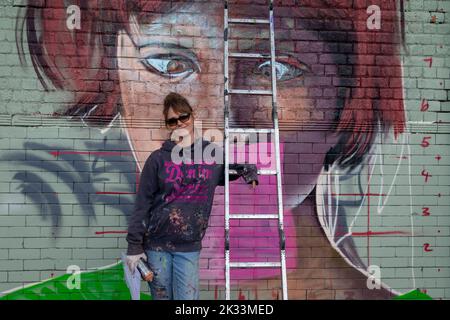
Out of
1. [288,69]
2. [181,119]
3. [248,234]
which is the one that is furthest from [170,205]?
[288,69]

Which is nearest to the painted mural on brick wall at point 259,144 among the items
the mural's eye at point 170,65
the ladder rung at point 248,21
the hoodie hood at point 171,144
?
the mural's eye at point 170,65

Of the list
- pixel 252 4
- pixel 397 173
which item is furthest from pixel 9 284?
pixel 397 173

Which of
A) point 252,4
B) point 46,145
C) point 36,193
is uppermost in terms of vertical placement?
point 252,4

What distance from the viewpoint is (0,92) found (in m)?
5.10

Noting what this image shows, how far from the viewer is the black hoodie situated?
4.28 meters

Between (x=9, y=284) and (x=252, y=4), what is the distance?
340cm

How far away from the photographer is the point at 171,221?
168 inches

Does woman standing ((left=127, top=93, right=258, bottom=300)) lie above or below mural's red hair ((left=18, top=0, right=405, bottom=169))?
below

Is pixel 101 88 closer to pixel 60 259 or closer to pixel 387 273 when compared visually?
pixel 60 259

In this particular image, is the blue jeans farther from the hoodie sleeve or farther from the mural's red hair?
the mural's red hair

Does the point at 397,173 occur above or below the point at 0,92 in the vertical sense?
below

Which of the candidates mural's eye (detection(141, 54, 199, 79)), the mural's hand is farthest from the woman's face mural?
the mural's hand

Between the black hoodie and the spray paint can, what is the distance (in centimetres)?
9

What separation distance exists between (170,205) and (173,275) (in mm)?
529
